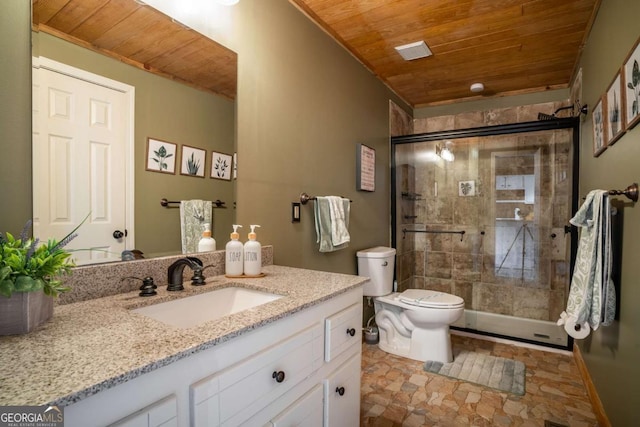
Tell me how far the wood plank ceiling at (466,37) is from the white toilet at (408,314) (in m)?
1.61

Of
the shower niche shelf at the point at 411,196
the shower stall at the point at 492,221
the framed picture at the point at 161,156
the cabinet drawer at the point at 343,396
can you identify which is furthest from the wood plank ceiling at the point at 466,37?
the cabinet drawer at the point at 343,396

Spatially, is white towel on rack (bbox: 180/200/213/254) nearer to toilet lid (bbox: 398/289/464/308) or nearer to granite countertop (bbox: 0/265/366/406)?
granite countertop (bbox: 0/265/366/406)

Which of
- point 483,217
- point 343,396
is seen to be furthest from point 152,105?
point 483,217

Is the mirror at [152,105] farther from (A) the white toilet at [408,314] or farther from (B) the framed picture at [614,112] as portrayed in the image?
(B) the framed picture at [614,112]

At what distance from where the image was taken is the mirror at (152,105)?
104 centimetres

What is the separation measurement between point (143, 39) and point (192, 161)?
1.58 ft

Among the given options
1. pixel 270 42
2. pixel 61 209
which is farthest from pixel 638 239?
pixel 61 209

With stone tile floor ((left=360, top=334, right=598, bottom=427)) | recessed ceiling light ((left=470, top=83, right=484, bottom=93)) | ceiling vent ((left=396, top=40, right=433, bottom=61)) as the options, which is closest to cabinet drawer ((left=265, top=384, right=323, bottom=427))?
stone tile floor ((left=360, top=334, right=598, bottom=427))

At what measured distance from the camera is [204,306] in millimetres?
1253

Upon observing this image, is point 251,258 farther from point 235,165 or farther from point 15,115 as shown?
point 15,115

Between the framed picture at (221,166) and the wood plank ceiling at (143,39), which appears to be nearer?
the wood plank ceiling at (143,39)

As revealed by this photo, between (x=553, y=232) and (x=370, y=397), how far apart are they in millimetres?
2347

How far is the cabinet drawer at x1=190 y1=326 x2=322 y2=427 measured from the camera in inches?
29.9

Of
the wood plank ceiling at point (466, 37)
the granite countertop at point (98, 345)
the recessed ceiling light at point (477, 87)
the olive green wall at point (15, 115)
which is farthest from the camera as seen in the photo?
the recessed ceiling light at point (477, 87)
